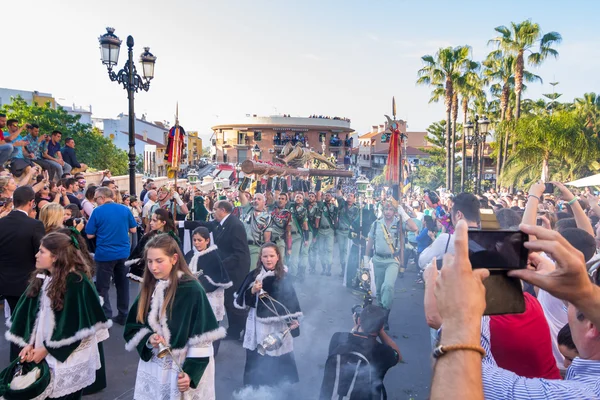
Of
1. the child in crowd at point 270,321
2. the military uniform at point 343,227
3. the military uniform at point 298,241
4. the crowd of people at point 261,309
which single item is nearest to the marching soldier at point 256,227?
the crowd of people at point 261,309

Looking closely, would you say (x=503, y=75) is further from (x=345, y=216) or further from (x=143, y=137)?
(x=143, y=137)

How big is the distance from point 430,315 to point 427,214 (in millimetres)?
9635

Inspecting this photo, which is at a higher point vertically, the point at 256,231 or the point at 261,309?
the point at 256,231

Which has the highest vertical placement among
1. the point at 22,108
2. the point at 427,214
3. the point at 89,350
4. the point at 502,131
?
the point at 22,108

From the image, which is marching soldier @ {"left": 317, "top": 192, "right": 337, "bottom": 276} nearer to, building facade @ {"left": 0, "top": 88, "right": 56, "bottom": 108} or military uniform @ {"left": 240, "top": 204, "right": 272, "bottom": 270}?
military uniform @ {"left": 240, "top": 204, "right": 272, "bottom": 270}

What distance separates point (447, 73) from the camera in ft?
88.0

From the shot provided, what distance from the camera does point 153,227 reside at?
6.41 m

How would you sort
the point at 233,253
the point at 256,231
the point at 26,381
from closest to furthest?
1. the point at 26,381
2. the point at 233,253
3. the point at 256,231

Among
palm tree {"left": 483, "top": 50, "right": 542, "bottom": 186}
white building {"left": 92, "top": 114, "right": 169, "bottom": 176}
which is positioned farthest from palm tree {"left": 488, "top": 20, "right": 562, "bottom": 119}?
white building {"left": 92, "top": 114, "right": 169, "bottom": 176}

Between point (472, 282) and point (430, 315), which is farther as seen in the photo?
point (430, 315)

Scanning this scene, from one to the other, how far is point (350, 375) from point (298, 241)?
254 inches

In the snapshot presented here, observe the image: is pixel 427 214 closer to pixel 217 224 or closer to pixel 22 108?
pixel 217 224

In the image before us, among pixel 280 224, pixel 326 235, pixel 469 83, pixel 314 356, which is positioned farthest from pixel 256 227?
pixel 469 83

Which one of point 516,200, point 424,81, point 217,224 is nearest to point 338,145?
point 424,81
